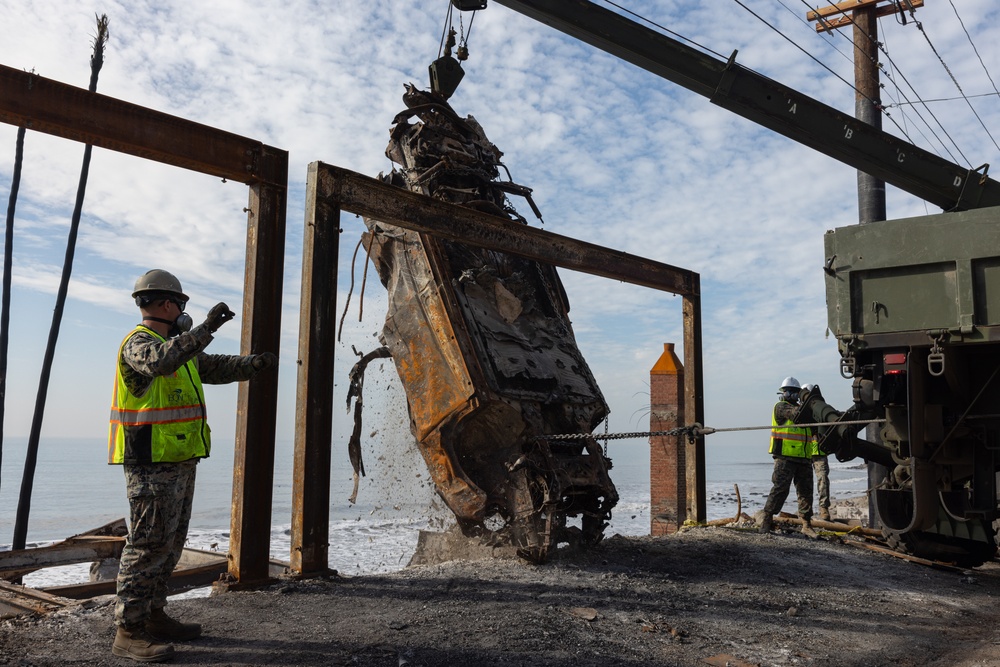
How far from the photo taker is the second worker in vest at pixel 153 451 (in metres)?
3.70

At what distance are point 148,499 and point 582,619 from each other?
8.67 feet

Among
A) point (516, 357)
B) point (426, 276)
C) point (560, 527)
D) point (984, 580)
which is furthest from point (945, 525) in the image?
point (426, 276)

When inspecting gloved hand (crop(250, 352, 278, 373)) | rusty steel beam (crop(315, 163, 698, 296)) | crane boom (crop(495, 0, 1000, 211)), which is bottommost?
gloved hand (crop(250, 352, 278, 373))

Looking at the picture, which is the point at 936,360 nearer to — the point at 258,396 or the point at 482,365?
the point at 482,365

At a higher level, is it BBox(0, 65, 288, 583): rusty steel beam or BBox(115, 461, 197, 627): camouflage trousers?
BBox(0, 65, 288, 583): rusty steel beam

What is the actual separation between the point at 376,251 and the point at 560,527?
11.1 feet

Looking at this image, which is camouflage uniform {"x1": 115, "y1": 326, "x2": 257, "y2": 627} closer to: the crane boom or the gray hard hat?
the gray hard hat

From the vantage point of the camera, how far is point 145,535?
3777 mm

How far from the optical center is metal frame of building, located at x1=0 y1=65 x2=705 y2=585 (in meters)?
4.91

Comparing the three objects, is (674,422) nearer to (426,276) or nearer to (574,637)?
(426,276)

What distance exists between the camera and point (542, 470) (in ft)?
21.6

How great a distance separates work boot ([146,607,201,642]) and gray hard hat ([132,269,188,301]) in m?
1.67

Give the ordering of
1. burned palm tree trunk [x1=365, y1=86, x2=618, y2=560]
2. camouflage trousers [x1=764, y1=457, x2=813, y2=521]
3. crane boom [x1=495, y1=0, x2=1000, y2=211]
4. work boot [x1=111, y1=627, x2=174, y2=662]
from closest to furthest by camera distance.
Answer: work boot [x1=111, y1=627, x2=174, y2=662] < burned palm tree trunk [x1=365, y1=86, x2=618, y2=560] < crane boom [x1=495, y1=0, x2=1000, y2=211] < camouflage trousers [x1=764, y1=457, x2=813, y2=521]

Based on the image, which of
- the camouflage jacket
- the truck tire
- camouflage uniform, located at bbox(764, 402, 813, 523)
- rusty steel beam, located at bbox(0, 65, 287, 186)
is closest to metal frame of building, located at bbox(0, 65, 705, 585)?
rusty steel beam, located at bbox(0, 65, 287, 186)
